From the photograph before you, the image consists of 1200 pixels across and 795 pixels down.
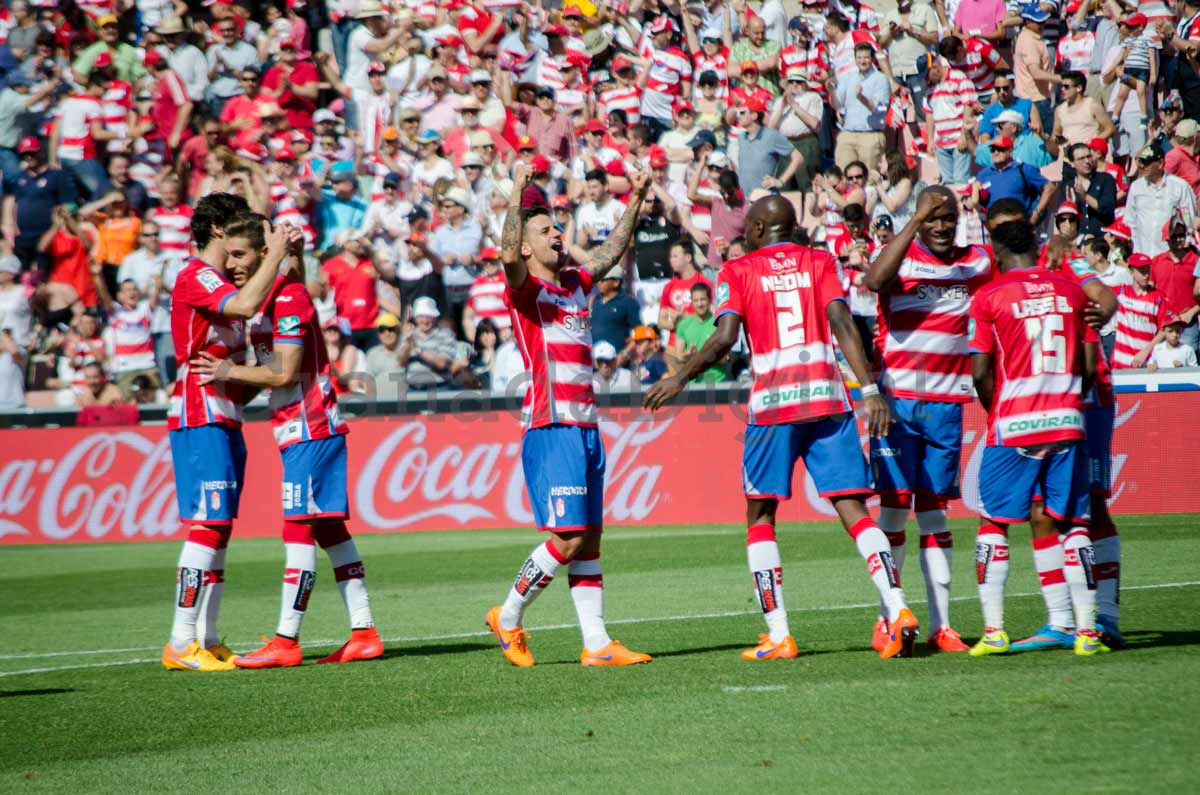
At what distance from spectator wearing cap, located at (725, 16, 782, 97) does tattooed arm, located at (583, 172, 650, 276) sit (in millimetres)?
13129

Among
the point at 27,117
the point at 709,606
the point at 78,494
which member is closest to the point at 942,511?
the point at 709,606

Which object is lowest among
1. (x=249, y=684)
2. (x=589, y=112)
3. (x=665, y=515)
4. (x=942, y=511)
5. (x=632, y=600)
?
(x=665, y=515)

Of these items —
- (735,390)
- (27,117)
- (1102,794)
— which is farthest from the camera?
(27,117)

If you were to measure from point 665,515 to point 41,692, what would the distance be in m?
11.1

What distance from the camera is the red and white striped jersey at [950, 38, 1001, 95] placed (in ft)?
67.2

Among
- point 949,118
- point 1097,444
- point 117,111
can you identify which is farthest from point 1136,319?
point 117,111

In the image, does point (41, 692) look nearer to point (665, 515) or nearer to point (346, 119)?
point (665, 515)

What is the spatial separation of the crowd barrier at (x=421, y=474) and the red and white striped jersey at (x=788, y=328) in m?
9.17

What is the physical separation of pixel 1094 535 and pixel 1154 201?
438 inches

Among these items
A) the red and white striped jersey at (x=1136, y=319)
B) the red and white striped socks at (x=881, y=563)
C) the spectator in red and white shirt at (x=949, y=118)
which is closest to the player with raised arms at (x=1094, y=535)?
the red and white striped socks at (x=881, y=563)

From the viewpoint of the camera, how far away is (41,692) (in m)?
8.38

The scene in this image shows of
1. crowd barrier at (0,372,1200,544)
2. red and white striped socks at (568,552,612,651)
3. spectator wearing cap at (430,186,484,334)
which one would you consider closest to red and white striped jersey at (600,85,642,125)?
spectator wearing cap at (430,186,484,334)

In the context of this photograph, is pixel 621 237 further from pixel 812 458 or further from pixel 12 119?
pixel 12 119

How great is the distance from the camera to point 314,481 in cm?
877
